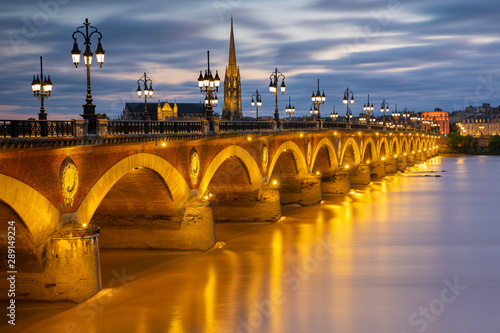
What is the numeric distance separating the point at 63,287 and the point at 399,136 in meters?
91.2

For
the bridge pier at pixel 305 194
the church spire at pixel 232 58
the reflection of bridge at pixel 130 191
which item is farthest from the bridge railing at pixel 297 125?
the church spire at pixel 232 58

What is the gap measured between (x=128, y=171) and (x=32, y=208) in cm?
592

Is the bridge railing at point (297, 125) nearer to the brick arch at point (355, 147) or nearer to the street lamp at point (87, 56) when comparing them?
the brick arch at point (355, 147)

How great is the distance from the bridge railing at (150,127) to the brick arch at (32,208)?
3.97m

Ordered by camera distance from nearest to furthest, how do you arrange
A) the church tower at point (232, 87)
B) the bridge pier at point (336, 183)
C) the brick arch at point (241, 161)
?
the brick arch at point (241, 161) < the bridge pier at point (336, 183) < the church tower at point (232, 87)

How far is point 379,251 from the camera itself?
30.5 m

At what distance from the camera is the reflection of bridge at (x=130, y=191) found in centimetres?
1848

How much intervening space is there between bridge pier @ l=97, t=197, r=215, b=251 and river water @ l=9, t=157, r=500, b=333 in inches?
21.4

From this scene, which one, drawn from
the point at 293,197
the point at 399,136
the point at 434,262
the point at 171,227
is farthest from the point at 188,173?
the point at 399,136

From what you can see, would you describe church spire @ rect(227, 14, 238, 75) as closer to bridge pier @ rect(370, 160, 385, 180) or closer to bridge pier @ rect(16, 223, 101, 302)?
bridge pier @ rect(370, 160, 385, 180)

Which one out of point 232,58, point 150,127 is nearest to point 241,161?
point 150,127

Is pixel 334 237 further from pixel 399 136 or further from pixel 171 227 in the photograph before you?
pixel 399 136

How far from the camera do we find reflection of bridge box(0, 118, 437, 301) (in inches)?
728

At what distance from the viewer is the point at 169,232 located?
2822 centimetres
